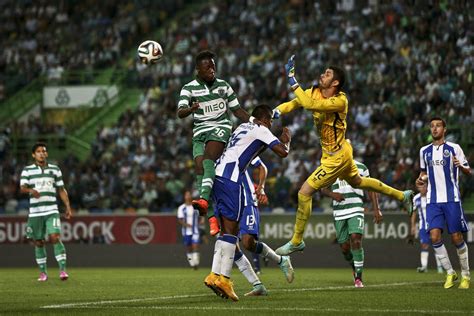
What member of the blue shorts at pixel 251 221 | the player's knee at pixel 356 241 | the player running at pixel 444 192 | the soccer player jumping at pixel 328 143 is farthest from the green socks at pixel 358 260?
the soccer player jumping at pixel 328 143

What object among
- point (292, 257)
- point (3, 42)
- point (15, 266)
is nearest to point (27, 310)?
point (292, 257)

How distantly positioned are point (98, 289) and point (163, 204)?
15658 mm

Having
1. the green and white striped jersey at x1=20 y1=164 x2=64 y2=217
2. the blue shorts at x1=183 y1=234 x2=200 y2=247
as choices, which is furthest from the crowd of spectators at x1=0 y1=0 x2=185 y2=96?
the green and white striped jersey at x1=20 y1=164 x2=64 y2=217

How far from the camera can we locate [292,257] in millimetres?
29656

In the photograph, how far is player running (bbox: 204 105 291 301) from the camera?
533 inches

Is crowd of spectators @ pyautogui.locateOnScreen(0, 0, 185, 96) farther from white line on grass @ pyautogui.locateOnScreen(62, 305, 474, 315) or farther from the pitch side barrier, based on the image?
white line on grass @ pyautogui.locateOnScreen(62, 305, 474, 315)

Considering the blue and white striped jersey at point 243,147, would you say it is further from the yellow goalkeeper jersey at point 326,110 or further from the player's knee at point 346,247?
the player's knee at point 346,247

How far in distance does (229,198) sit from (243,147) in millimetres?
753

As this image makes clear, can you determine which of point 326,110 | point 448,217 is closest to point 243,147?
point 326,110

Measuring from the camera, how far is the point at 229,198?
13.6 metres

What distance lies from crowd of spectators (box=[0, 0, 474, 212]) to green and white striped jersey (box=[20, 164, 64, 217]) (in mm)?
10826

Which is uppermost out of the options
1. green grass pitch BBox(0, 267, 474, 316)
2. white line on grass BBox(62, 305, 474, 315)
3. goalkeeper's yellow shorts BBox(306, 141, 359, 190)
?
goalkeeper's yellow shorts BBox(306, 141, 359, 190)

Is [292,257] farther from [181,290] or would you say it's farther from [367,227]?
[181,290]

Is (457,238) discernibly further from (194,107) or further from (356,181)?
(194,107)
